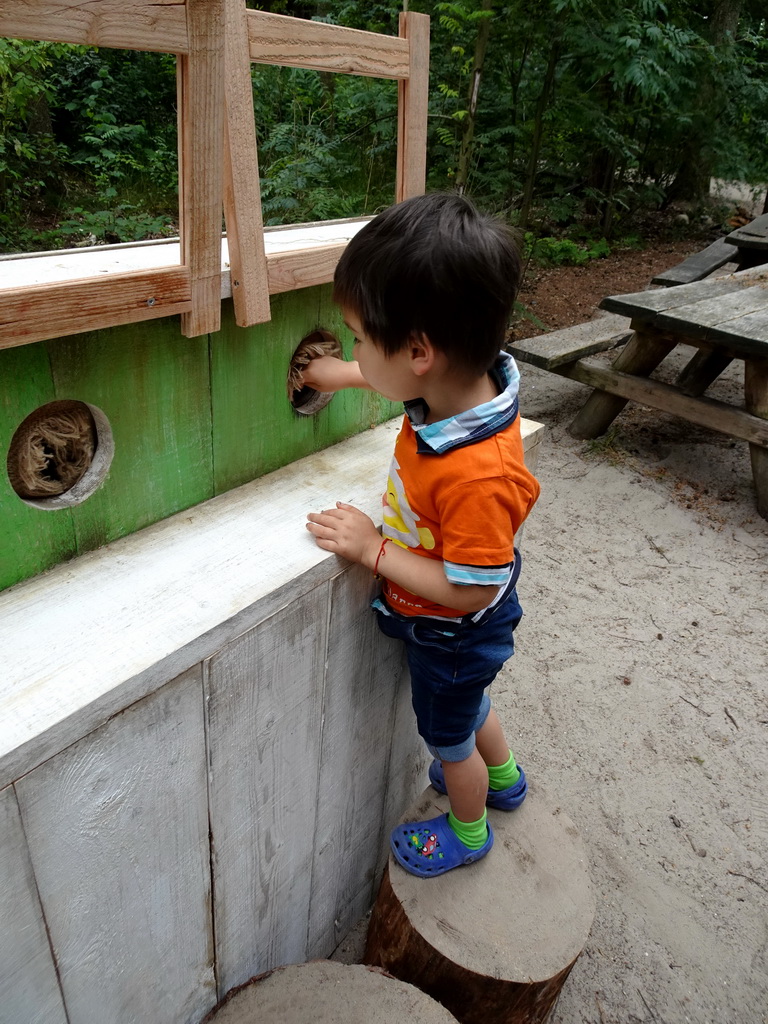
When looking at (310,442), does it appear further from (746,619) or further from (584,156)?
(584,156)

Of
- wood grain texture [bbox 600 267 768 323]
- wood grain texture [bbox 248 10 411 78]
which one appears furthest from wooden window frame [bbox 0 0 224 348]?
wood grain texture [bbox 600 267 768 323]

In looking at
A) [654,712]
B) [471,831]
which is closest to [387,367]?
[471,831]

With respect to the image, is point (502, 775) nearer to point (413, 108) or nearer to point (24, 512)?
point (24, 512)

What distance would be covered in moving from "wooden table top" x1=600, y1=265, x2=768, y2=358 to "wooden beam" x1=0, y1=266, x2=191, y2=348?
314 centimetres

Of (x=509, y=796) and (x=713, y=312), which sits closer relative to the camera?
(x=509, y=796)

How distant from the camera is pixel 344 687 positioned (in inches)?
55.6

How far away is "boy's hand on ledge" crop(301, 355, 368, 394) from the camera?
139 centimetres

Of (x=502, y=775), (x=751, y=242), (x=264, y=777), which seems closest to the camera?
(x=264, y=777)

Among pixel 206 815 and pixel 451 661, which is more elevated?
pixel 451 661

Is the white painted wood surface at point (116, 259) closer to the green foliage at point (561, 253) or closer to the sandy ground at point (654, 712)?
the sandy ground at point (654, 712)

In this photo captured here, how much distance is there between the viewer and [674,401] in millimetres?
4172

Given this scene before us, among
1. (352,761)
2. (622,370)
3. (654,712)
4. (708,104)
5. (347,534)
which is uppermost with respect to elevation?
(708,104)

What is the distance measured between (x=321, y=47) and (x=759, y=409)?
3425 mm

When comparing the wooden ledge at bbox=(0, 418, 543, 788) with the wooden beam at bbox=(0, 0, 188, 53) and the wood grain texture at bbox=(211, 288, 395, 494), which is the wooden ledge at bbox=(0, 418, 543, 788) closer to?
the wood grain texture at bbox=(211, 288, 395, 494)
